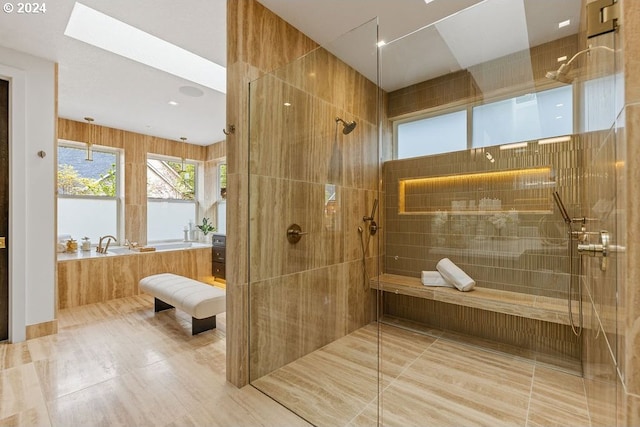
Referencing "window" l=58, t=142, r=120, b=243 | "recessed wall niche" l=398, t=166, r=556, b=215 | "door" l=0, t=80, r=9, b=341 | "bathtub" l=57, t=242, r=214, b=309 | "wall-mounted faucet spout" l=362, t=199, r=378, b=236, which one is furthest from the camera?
"window" l=58, t=142, r=120, b=243

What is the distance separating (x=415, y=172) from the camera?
3.07 meters

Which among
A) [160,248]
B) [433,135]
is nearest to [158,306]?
[160,248]

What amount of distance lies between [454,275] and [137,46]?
12.3 ft

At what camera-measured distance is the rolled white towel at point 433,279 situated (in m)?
2.81

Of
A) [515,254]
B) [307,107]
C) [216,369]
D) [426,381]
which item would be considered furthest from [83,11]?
[515,254]

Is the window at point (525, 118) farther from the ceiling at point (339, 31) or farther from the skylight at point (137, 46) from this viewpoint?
the skylight at point (137, 46)

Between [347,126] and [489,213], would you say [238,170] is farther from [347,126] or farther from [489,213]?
[489,213]

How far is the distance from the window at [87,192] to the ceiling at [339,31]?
173cm

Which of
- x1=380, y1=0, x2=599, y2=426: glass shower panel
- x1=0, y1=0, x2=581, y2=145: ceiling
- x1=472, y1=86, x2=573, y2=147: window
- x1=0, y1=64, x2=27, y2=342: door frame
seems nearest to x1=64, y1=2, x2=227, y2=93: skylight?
x1=0, y1=0, x2=581, y2=145: ceiling

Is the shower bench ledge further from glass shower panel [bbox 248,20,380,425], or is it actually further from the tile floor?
glass shower panel [bbox 248,20,380,425]

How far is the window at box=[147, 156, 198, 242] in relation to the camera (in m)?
5.55

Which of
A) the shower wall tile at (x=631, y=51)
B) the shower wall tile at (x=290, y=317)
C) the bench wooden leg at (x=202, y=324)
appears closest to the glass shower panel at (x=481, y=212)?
the shower wall tile at (x=290, y=317)

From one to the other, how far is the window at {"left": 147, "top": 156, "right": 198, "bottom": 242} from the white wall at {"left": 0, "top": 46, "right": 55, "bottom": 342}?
2.70 metres

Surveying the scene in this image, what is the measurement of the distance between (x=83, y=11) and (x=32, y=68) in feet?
2.87
